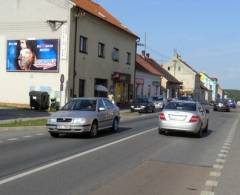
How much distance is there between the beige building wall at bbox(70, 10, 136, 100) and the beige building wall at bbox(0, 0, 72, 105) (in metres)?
1.26

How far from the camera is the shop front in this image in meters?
48.0

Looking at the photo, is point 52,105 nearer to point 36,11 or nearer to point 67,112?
point 36,11

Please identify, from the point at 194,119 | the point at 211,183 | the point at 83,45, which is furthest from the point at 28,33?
the point at 211,183

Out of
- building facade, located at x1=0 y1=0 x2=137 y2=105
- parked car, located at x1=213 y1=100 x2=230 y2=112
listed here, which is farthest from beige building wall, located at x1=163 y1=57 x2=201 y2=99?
building facade, located at x1=0 y1=0 x2=137 y2=105

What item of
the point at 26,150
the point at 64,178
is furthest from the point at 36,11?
the point at 64,178

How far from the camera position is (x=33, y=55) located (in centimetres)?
3962

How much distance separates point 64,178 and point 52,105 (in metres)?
27.7

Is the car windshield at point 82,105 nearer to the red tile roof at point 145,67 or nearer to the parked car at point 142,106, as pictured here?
the parked car at point 142,106

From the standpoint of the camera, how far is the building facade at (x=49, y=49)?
1500 inches

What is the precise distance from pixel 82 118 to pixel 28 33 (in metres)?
23.5

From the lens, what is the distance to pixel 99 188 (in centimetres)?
863

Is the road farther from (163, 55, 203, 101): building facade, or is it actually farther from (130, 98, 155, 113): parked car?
(163, 55, 203, 101): building facade

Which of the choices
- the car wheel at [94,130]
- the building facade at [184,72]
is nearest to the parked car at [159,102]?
the car wheel at [94,130]

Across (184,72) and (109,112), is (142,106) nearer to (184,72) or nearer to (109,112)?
(109,112)
